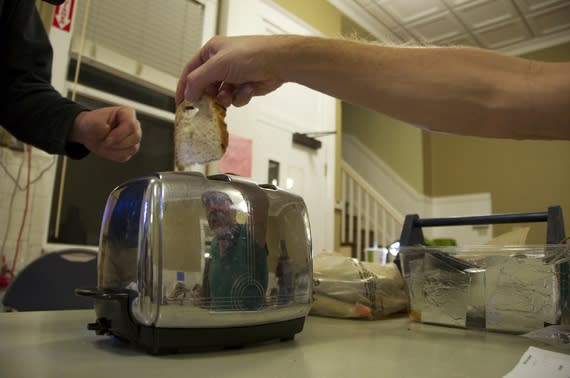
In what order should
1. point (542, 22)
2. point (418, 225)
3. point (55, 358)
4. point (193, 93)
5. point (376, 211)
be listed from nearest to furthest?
point (55, 358) → point (193, 93) → point (418, 225) → point (542, 22) → point (376, 211)

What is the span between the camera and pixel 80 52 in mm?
1621

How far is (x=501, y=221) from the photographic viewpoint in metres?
0.79

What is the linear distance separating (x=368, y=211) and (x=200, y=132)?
3.01m

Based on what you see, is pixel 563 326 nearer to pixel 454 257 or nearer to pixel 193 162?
pixel 454 257

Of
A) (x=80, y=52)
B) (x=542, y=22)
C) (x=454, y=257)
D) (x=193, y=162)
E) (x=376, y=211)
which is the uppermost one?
(x=542, y=22)

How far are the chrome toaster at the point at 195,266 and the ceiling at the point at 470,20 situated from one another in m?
2.56

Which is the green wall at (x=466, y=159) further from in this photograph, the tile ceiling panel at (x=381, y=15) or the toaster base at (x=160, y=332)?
the toaster base at (x=160, y=332)

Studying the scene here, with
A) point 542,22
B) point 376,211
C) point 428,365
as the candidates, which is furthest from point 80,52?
point 542,22

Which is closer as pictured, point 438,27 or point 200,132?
point 200,132

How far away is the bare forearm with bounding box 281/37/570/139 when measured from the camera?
0.38 metres

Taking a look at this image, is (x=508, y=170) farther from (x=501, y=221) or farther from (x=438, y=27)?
(x=501, y=221)

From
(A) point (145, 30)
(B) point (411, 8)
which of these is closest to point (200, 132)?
(A) point (145, 30)

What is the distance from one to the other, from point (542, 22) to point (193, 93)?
3448 mm

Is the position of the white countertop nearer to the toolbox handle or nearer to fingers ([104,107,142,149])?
the toolbox handle
